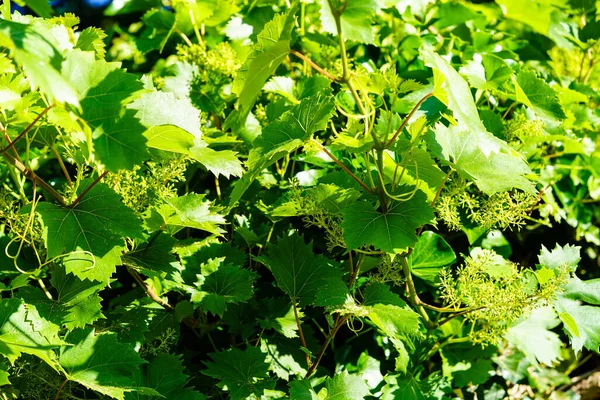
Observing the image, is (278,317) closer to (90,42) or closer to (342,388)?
(342,388)

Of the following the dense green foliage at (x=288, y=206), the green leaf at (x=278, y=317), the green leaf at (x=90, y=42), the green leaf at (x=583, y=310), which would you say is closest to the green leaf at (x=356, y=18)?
the dense green foliage at (x=288, y=206)

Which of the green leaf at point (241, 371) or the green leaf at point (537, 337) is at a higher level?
the green leaf at point (241, 371)

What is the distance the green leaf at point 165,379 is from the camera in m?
1.26

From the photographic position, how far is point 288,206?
1250mm

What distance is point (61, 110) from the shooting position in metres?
1.05

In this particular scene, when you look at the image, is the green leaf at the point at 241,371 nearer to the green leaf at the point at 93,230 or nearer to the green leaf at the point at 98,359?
the green leaf at the point at 98,359

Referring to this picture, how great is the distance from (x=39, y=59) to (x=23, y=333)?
52 cm

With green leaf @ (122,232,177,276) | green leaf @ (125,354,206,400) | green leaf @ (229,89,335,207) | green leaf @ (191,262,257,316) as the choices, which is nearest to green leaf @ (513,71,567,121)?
green leaf @ (229,89,335,207)

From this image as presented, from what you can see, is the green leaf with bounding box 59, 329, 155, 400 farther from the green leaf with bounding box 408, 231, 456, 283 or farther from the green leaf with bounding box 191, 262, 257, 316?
the green leaf with bounding box 408, 231, 456, 283

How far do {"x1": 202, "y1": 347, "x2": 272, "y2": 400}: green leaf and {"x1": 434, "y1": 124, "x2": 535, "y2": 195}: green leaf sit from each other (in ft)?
1.91

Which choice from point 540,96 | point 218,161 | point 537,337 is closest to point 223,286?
point 218,161

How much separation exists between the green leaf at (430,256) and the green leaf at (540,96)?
0.40 metres

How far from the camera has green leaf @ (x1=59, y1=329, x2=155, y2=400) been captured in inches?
44.6

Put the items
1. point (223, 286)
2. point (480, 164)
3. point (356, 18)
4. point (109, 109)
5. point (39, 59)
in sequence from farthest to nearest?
point (223, 286) → point (480, 164) → point (356, 18) → point (109, 109) → point (39, 59)
